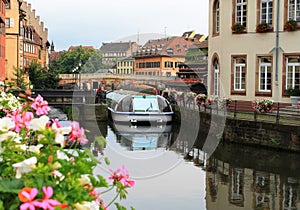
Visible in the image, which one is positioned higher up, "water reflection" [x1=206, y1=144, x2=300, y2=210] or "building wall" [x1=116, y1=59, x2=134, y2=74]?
"building wall" [x1=116, y1=59, x2=134, y2=74]

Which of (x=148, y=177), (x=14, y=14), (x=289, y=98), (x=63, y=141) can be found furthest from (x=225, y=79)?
(x=14, y=14)

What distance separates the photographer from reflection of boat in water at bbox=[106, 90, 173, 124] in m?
27.8

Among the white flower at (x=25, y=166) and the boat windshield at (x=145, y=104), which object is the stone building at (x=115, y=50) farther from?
the white flower at (x=25, y=166)

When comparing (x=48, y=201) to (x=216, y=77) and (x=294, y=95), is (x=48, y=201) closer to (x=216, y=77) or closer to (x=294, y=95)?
(x=294, y=95)

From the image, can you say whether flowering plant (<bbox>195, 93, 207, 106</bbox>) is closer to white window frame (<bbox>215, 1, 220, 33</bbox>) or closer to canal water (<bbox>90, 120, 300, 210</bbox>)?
canal water (<bbox>90, 120, 300, 210</bbox>)

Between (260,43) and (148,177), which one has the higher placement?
(260,43)

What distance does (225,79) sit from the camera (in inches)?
992

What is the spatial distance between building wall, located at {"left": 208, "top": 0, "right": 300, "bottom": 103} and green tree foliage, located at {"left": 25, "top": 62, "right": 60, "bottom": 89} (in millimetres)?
18698

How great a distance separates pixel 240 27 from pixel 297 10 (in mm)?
2721

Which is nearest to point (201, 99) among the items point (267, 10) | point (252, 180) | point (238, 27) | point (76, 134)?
point (238, 27)

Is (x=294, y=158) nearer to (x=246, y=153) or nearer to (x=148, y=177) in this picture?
(x=246, y=153)

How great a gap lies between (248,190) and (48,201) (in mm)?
10258

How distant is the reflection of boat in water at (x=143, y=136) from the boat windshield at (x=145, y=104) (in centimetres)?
137

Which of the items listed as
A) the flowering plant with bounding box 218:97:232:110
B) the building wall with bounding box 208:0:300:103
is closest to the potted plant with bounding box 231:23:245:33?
the building wall with bounding box 208:0:300:103
